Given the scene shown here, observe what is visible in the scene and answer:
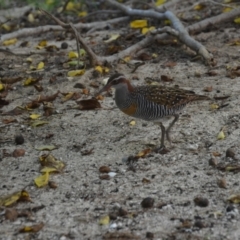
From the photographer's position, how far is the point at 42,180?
20.7 feet

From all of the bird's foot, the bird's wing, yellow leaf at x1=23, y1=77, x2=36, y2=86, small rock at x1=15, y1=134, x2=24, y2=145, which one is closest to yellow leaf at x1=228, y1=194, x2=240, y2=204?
the bird's foot

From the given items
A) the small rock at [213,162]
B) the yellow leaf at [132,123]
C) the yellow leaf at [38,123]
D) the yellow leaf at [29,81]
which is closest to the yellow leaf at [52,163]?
the yellow leaf at [38,123]

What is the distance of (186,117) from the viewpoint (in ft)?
24.7

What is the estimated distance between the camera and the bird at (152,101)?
677cm

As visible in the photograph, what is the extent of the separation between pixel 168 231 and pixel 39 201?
120 cm

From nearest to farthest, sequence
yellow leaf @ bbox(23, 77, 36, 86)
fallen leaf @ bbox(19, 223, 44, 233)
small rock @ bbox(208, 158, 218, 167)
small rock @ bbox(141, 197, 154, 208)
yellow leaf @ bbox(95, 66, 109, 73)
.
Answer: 1. fallen leaf @ bbox(19, 223, 44, 233)
2. small rock @ bbox(141, 197, 154, 208)
3. small rock @ bbox(208, 158, 218, 167)
4. yellow leaf @ bbox(23, 77, 36, 86)
5. yellow leaf @ bbox(95, 66, 109, 73)

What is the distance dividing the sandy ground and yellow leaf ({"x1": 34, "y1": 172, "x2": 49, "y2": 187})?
49 millimetres

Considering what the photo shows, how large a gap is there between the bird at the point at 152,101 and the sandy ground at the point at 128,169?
32 centimetres

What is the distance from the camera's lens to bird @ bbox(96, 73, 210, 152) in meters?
6.77

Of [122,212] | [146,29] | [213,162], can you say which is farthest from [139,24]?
[122,212]

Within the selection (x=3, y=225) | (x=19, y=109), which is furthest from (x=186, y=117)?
(x=3, y=225)

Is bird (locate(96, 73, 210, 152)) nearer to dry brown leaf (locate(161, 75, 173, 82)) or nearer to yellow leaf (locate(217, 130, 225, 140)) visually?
yellow leaf (locate(217, 130, 225, 140))

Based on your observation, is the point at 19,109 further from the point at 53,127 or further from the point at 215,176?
the point at 215,176

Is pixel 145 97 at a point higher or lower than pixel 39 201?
higher
